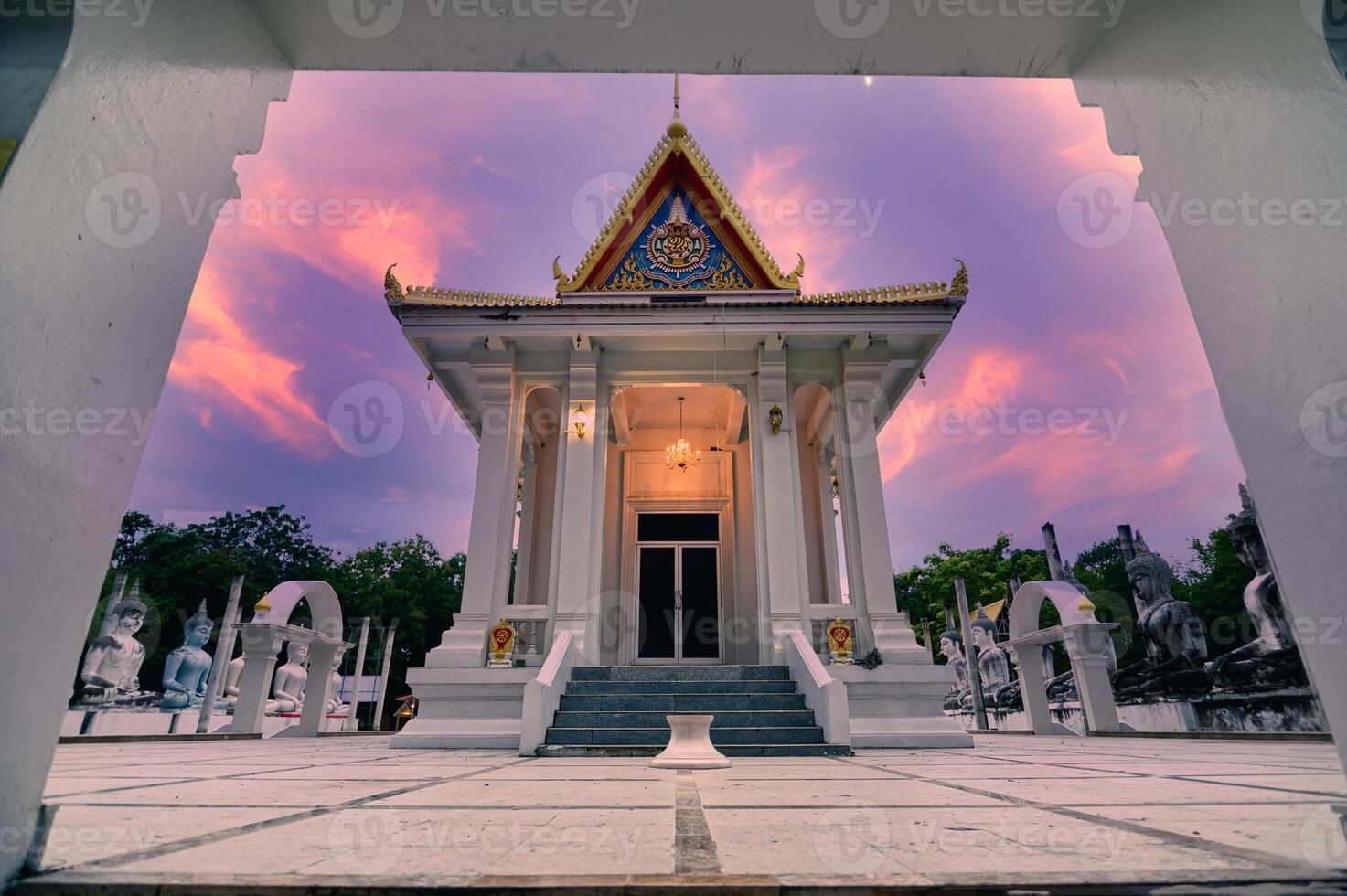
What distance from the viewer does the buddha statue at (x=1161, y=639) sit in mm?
10492

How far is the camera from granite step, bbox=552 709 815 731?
563 centimetres

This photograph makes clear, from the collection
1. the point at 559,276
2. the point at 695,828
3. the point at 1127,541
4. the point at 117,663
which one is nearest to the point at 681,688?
the point at 695,828

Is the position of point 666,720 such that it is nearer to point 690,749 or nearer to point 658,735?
point 658,735

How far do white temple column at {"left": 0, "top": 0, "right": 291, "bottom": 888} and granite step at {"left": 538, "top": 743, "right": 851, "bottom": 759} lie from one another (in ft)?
13.4

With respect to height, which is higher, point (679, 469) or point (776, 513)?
point (679, 469)

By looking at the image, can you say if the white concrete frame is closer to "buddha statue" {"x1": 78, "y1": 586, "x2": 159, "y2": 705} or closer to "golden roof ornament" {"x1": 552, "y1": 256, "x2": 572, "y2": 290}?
"golden roof ornament" {"x1": 552, "y1": 256, "x2": 572, "y2": 290}

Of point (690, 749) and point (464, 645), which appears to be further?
point (464, 645)

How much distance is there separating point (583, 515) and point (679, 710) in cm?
273

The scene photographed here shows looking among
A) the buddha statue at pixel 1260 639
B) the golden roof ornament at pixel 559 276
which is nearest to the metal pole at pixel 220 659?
the golden roof ornament at pixel 559 276

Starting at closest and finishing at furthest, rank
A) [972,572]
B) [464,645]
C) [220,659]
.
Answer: [464,645] < [220,659] < [972,572]

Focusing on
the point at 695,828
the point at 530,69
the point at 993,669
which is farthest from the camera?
the point at 993,669

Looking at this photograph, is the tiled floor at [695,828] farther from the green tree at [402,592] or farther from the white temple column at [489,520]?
the green tree at [402,592]

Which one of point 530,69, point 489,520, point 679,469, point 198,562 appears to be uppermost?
point 198,562

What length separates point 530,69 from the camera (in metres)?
2.12
